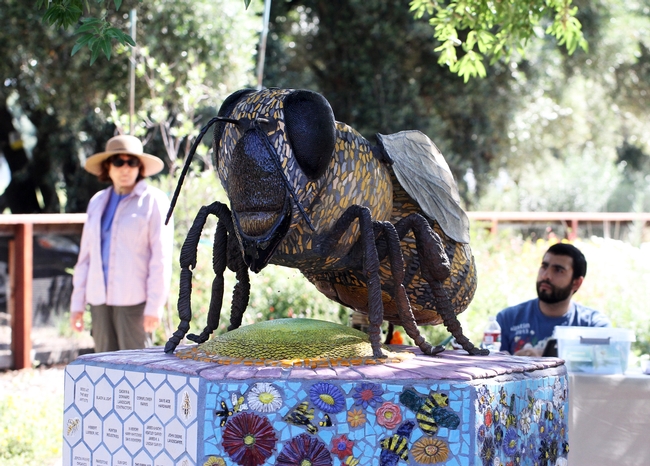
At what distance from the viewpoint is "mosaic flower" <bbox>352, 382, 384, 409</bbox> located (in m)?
2.33

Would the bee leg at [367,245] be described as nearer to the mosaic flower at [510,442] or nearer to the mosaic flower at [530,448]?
the mosaic flower at [510,442]

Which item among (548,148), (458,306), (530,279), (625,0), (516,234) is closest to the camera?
(458,306)

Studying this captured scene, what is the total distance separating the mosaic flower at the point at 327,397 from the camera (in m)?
2.31

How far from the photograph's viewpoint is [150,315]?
4949 mm

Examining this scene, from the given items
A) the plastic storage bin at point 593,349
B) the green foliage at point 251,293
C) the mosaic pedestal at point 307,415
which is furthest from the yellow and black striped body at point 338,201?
the green foliage at point 251,293

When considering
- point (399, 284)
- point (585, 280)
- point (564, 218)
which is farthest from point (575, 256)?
point (564, 218)

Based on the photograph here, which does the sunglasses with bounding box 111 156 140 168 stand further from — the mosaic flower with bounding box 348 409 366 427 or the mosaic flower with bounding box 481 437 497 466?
the mosaic flower with bounding box 481 437 497 466

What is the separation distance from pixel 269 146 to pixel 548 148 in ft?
55.9

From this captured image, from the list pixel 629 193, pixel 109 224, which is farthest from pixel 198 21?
pixel 629 193

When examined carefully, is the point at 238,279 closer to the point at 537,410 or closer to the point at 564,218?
the point at 537,410

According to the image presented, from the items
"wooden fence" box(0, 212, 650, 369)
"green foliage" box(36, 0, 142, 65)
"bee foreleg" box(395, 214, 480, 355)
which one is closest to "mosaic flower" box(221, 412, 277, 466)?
"bee foreleg" box(395, 214, 480, 355)

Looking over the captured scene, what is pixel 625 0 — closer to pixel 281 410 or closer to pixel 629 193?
pixel 629 193

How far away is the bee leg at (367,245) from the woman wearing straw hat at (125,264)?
8.71 ft

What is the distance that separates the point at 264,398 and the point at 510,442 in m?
0.82
